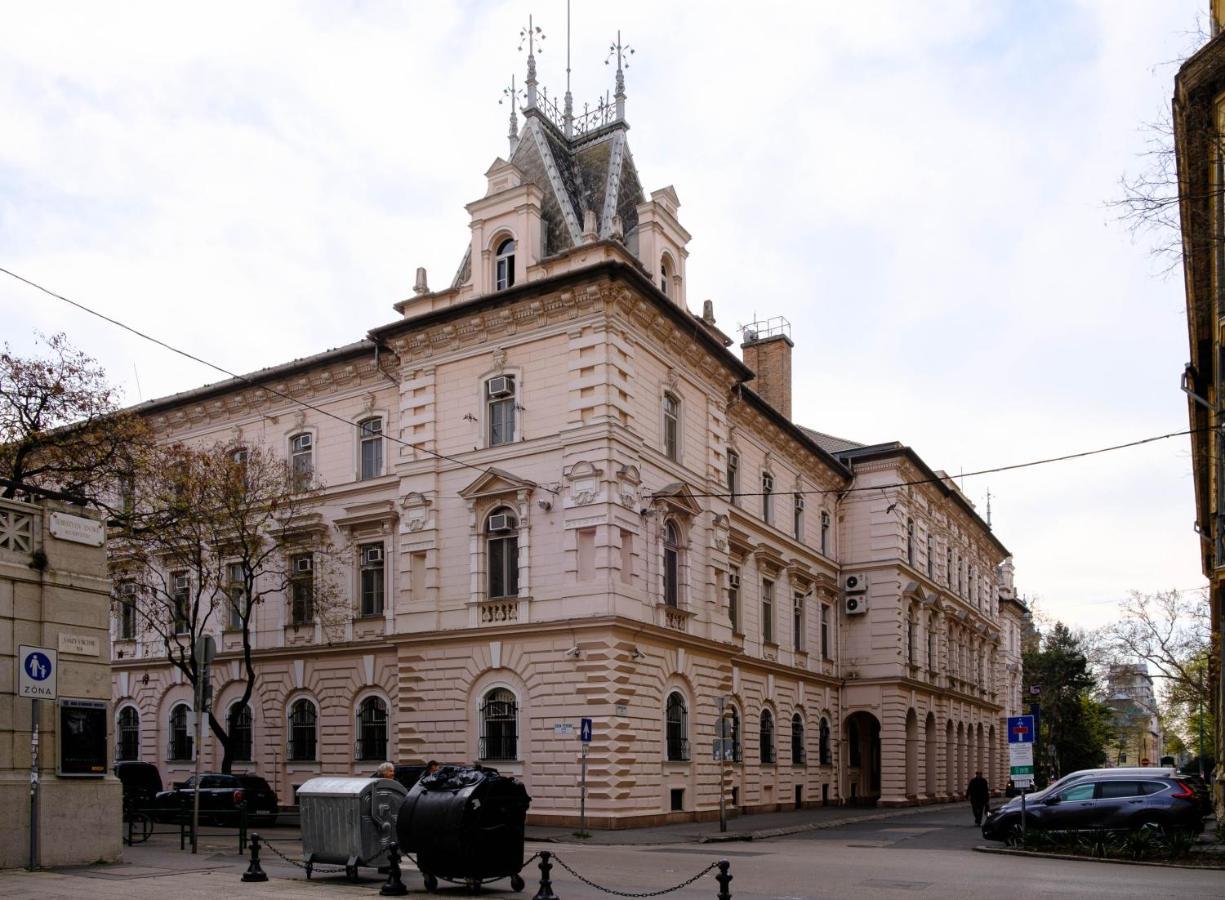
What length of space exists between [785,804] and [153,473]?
22.4m

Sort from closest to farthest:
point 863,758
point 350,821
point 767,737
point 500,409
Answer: point 350,821, point 500,409, point 767,737, point 863,758

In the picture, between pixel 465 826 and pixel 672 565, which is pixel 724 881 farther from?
pixel 672 565

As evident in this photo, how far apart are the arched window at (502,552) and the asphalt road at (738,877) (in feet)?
26.8

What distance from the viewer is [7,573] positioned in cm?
1659

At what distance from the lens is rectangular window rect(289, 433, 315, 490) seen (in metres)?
36.3

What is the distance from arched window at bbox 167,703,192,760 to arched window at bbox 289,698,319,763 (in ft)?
14.4

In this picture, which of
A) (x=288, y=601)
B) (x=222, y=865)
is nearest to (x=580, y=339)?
(x=288, y=601)

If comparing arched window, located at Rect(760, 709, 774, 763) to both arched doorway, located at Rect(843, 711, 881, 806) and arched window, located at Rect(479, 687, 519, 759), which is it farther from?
arched window, located at Rect(479, 687, 519, 759)

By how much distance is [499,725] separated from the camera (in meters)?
30.5

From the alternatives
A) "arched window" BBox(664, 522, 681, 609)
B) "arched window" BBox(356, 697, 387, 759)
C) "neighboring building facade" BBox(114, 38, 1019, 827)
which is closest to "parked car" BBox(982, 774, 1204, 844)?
"neighboring building facade" BBox(114, 38, 1019, 827)

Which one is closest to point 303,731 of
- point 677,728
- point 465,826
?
point 677,728

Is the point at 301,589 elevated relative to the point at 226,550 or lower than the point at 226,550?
lower

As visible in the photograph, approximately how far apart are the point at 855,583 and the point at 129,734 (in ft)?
86.6

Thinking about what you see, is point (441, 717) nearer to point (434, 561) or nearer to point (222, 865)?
point (434, 561)
